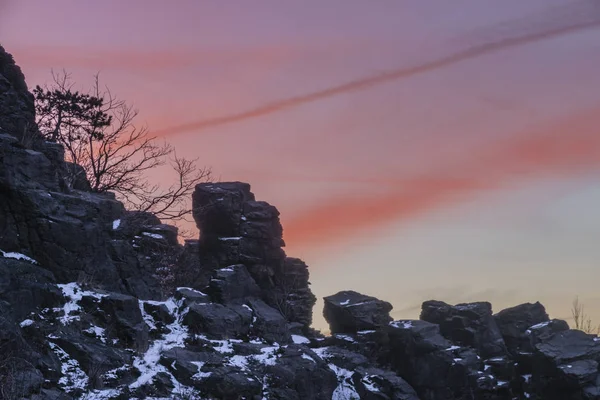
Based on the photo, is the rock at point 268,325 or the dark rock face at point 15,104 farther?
the rock at point 268,325

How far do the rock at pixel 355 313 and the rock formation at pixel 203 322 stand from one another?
8 cm

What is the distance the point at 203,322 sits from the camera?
971 inches

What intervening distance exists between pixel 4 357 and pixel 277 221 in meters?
23.2

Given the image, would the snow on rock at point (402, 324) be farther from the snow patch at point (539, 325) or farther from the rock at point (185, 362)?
the rock at point (185, 362)

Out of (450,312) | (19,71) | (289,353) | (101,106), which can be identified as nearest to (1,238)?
(19,71)

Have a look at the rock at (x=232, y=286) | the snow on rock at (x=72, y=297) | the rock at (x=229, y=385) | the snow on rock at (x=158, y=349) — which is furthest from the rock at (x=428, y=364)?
the snow on rock at (x=72, y=297)

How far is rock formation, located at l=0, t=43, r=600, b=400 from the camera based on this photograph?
61.5ft

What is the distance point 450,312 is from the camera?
3947 centimetres

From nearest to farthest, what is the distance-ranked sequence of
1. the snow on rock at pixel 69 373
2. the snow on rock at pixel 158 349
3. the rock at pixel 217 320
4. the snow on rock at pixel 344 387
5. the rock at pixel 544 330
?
the snow on rock at pixel 69 373 < the snow on rock at pixel 158 349 < the rock at pixel 217 320 < the snow on rock at pixel 344 387 < the rock at pixel 544 330

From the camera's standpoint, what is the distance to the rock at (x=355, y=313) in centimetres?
3726

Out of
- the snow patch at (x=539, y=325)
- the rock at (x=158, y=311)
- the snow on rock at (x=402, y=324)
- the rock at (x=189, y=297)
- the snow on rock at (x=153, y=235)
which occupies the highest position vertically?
the snow on rock at (x=153, y=235)

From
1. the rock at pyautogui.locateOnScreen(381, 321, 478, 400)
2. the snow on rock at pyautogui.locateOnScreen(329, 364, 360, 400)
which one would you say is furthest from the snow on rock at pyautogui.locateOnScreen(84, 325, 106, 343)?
the rock at pyautogui.locateOnScreen(381, 321, 478, 400)

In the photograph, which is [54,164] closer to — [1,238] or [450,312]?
[1,238]

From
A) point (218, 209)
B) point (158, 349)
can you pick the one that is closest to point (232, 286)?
point (218, 209)
